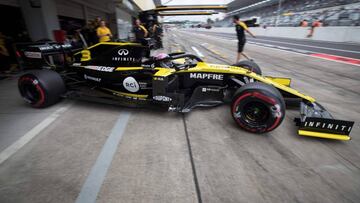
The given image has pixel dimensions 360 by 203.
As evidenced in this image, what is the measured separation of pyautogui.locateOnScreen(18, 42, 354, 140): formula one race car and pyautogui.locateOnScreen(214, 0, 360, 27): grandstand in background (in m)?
7.07

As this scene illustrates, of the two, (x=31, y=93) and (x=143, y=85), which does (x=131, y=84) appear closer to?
(x=143, y=85)

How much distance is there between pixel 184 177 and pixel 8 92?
4.58 m

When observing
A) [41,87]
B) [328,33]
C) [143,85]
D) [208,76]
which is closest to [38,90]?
[41,87]

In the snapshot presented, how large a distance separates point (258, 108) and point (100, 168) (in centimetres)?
218

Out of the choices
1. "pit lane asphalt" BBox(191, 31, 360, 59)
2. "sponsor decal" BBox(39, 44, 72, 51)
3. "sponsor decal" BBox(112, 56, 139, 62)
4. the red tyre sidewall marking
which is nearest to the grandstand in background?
"pit lane asphalt" BBox(191, 31, 360, 59)

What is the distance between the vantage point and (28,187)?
189 centimetres

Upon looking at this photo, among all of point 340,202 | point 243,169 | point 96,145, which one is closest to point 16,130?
point 96,145

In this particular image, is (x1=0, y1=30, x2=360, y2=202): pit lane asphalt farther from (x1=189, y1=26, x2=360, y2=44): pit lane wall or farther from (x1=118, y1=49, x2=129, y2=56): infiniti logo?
(x1=189, y1=26, x2=360, y2=44): pit lane wall

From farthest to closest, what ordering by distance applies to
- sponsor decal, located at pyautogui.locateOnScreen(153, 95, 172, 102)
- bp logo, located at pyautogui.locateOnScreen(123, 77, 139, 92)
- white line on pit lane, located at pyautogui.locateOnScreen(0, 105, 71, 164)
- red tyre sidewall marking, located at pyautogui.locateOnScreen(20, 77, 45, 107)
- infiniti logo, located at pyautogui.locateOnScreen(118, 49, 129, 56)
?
infiniti logo, located at pyautogui.locateOnScreen(118, 49, 129, 56)
bp logo, located at pyautogui.locateOnScreen(123, 77, 139, 92)
red tyre sidewall marking, located at pyautogui.locateOnScreen(20, 77, 45, 107)
sponsor decal, located at pyautogui.locateOnScreen(153, 95, 172, 102)
white line on pit lane, located at pyautogui.locateOnScreen(0, 105, 71, 164)

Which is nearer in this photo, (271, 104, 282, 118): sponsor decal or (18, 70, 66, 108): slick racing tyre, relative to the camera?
(271, 104, 282, 118): sponsor decal

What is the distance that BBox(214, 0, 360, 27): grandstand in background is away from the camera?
67.7ft

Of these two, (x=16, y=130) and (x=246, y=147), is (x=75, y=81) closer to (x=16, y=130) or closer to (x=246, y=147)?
(x=16, y=130)

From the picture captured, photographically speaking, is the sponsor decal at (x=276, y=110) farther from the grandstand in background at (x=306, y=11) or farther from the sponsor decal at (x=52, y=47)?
the grandstand in background at (x=306, y=11)

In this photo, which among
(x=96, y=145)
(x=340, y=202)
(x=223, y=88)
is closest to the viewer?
(x=340, y=202)
